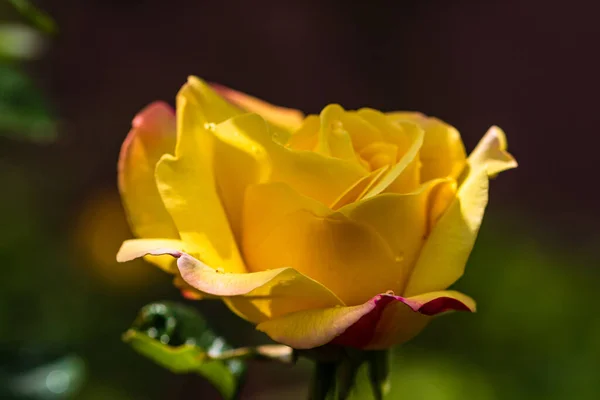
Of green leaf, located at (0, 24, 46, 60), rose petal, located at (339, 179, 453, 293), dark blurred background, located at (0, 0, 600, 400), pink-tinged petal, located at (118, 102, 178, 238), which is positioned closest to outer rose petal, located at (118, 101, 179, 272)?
pink-tinged petal, located at (118, 102, 178, 238)

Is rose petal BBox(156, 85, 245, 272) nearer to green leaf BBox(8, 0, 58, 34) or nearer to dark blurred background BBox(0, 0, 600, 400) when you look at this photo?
green leaf BBox(8, 0, 58, 34)

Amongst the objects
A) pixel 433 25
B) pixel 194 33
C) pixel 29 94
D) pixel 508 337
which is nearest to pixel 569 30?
pixel 433 25

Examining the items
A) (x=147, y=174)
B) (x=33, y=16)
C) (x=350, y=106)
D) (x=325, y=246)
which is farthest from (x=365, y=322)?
(x=350, y=106)

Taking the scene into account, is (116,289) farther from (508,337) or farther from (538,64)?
(538,64)

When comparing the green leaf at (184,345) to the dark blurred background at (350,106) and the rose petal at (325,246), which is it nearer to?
the rose petal at (325,246)

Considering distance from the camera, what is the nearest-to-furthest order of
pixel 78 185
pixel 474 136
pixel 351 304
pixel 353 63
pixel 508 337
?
pixel 351 304 < pixel 508 337 < pixel 78 185 < pixel 474 136 < pixel 353 63

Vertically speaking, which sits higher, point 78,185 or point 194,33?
point 194,33

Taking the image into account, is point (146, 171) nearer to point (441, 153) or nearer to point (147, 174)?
point (147, 174)
